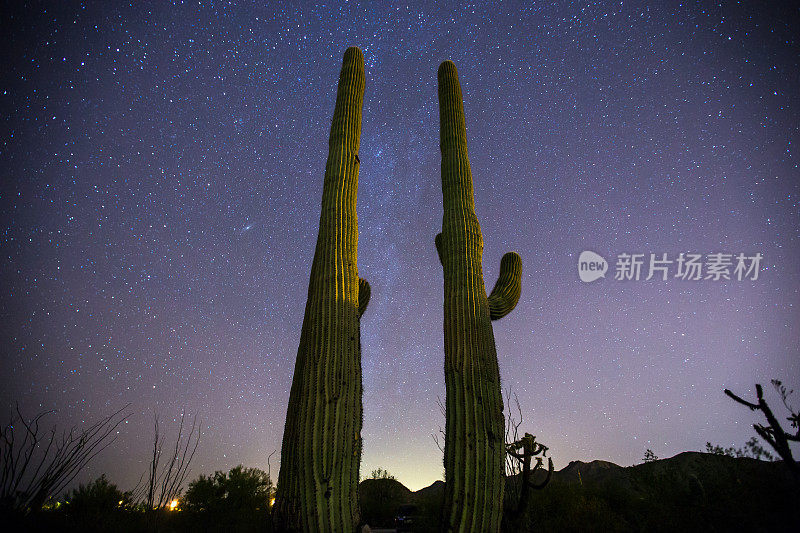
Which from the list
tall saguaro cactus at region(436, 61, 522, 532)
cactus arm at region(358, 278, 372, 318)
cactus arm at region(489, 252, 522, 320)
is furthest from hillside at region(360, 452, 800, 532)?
cactus arm at region(358, 278, 372, 318)

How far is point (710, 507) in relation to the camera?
436 cm

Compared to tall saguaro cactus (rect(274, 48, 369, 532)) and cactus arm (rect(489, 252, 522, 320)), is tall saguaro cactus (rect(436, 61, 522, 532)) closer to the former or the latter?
cactus arm (rect(489, 252, 522, 320))

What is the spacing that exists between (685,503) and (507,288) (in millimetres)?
4031

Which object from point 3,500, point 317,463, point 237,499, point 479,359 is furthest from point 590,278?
point 237,499

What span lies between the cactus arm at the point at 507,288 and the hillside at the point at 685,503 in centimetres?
307

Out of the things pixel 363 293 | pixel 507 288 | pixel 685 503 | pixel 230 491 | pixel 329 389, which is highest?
pixel 507 288

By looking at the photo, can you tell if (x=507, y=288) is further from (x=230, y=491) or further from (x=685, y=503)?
(x=230, y=491)

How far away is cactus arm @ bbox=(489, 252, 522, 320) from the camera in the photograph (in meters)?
5.26

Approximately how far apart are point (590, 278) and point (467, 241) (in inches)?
144

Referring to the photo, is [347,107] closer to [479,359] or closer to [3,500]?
[479,359]

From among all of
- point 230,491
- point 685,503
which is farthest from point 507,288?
point 230,491

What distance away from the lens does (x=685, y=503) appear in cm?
547

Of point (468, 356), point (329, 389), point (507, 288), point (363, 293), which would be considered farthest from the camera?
point (507, 288)

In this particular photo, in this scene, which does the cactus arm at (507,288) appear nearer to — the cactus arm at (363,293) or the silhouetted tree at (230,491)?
the cactus arm at (363,293)
